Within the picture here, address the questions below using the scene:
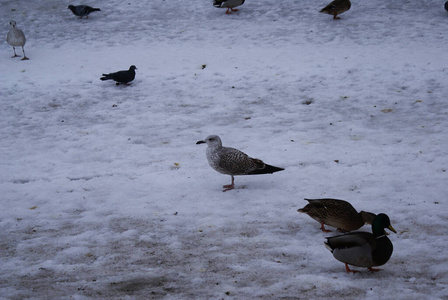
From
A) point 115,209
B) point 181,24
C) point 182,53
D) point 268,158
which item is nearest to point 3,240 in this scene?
point 115,209

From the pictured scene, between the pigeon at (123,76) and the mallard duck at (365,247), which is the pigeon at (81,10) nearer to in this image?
the pigeon at (123,76)

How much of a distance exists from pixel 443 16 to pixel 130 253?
1394 cm

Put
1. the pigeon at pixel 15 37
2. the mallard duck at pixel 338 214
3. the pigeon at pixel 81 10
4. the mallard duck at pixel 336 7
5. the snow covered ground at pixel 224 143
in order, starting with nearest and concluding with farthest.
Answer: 1. the snow covered ground at pixel 224 143
2. the mallard duck at pixel 338 214
3. the pigeon at pixel 15 37
4. the mallard duck at pixel 336 7
5. the pigeon at pixel 81 10

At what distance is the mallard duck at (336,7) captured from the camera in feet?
49.3

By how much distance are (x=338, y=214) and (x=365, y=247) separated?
41.5 inches

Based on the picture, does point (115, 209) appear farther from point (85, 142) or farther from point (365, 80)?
point (365, 80)

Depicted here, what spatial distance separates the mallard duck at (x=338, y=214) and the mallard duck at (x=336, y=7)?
11.0 meters

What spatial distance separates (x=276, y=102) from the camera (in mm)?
10867

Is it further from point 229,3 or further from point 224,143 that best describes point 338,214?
point 229,3

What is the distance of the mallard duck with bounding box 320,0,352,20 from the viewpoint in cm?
1503

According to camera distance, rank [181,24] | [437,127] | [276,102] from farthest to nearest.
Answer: [181,24], [276,102], [437,127]

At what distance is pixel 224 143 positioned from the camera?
908cm

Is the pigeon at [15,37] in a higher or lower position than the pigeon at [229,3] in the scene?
lower

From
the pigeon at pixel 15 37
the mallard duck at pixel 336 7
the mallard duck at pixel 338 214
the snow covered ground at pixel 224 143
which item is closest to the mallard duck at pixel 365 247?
the snow covered ground at pixel 224 143
